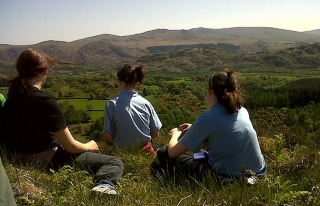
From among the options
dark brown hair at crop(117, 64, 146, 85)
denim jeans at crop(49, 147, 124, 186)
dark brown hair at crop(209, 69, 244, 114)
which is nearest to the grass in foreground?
denim jeans at crop(49, 147, 124, 186)

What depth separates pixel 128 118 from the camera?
14.5 feet

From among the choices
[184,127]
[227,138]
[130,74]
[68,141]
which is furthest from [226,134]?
[130,74]

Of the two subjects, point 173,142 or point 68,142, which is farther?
point 173,142

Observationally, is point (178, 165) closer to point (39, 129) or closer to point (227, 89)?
point (227, 89)

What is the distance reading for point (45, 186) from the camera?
262 centimetres

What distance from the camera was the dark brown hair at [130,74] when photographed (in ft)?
14.8

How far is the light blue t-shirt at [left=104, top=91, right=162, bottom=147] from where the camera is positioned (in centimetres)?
442

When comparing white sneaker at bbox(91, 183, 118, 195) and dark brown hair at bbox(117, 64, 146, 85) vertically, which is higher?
dark brown hair at bbox(117, 64, 146, 85)

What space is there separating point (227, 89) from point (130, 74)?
193 centimetres

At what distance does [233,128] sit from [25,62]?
2.02 metres

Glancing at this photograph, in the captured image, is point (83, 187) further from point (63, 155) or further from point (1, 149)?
point (1, 149)

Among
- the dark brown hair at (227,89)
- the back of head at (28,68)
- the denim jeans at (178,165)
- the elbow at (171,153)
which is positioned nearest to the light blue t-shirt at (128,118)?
the denim jeans at (178,165)

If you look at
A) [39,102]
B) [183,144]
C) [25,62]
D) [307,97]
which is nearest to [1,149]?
[39,102]

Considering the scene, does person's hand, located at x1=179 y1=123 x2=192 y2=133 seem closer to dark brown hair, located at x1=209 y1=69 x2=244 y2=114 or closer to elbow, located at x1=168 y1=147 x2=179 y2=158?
elbow, located at x1=168 y1=147 x2=179 y2=158
